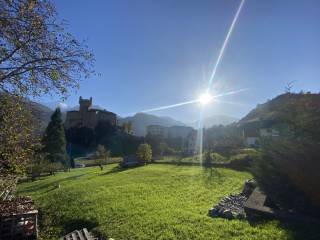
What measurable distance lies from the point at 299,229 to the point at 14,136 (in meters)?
9.97

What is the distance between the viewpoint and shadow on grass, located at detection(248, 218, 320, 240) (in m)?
9.07

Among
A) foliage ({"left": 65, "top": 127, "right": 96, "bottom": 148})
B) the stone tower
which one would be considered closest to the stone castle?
the stone tower

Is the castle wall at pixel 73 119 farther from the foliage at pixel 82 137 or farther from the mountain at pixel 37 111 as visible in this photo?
the mountain at pixel 37 111

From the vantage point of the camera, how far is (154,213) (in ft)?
45.1

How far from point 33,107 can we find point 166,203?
917 centimetres

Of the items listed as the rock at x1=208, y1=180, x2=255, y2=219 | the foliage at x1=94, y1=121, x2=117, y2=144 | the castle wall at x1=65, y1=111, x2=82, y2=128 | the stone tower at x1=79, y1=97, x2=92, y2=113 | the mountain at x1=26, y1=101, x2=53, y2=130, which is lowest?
the rock at x1=208, y1=180, x2=255, y2=219

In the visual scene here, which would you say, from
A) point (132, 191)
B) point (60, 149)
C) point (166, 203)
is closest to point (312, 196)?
point (166, 203)

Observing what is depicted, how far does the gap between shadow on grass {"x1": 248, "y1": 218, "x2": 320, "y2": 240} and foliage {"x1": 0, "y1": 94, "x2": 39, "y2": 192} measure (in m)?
8.76

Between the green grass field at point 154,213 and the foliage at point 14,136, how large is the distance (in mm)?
5066

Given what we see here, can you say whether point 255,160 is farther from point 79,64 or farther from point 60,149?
point 60,149

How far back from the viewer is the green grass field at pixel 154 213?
1038 cm

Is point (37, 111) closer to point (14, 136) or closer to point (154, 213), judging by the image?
point (14, 136)

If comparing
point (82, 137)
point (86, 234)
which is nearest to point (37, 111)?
point (86, 234)

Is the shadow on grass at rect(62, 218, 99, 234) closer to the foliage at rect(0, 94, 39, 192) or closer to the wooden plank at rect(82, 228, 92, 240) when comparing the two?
the wooden plank at rect(82, 228, 92, 240)
